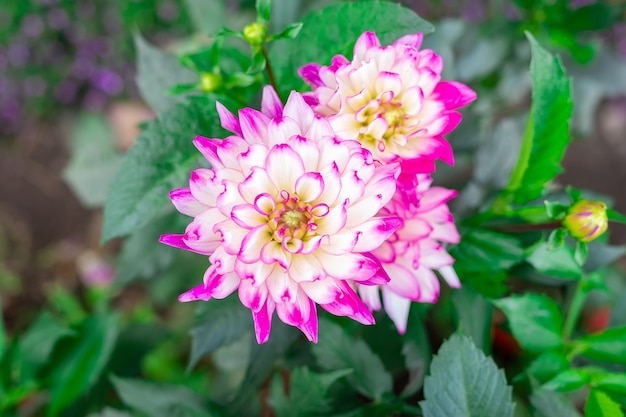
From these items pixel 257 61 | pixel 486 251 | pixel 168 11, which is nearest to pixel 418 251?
pixel 486 251

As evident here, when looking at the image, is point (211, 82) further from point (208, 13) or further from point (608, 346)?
point (608, 346)

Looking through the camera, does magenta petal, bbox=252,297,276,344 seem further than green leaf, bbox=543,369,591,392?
No

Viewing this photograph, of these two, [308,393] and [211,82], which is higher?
[211,82]

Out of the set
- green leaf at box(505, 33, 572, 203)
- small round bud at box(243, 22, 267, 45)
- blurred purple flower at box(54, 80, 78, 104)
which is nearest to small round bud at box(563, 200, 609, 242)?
green leaf at box(505, 33, 572, 203)

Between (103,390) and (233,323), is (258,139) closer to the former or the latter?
(233,323)

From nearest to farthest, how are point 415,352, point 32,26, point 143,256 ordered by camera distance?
point 415,352, point 143,256, point 32,26

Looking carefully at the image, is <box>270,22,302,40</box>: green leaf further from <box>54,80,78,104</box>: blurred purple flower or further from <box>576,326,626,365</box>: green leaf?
<box>54,80,78,104</box>: blurred purple flower
